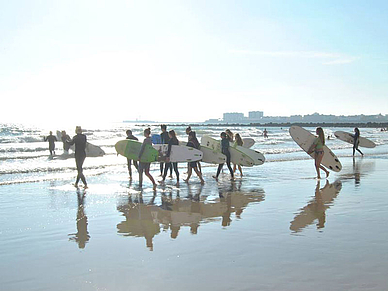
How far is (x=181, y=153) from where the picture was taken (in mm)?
13289

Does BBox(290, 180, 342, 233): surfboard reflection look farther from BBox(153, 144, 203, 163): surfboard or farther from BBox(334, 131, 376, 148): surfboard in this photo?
BBox(334, 131, 376, 148): surfboard

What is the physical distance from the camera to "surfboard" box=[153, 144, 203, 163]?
13219 millimetres

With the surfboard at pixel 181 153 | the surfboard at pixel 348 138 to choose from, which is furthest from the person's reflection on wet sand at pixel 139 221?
the surfboard at pixel 348 138

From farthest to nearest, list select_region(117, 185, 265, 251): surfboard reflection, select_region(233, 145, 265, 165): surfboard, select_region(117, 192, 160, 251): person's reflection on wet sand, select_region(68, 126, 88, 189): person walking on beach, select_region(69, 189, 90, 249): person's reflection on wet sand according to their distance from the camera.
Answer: select_region(233, 145, 265, 165): surfboard < select_region(68, 126, 88, 189): person walking on beach < select_region(117, 185, 265, 251): surfboard reflection < select_region(117, 192, 160, 251): person's reflection on wet sand < select_region(69, 189, 90, 249): person's reflection on wet sand

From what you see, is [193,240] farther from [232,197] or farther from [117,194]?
[117,194]

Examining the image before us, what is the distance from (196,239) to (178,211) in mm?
2414

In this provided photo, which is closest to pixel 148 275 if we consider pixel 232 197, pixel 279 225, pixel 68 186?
pixel 279 225

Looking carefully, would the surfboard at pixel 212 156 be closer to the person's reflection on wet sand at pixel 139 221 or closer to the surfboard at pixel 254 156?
the surfboard at pixel 254 156

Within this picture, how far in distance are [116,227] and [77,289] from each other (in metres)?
2.71

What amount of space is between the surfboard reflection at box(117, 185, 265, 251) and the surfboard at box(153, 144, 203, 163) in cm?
179

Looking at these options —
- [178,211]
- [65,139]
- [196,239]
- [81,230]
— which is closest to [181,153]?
[178,211]

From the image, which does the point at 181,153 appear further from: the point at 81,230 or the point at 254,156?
the point at 81,230

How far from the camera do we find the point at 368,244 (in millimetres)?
5961

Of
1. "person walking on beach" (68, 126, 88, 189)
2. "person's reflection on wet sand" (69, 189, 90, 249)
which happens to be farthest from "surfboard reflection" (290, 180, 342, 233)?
"person walking on beach" (68, 126, 88, 189)
